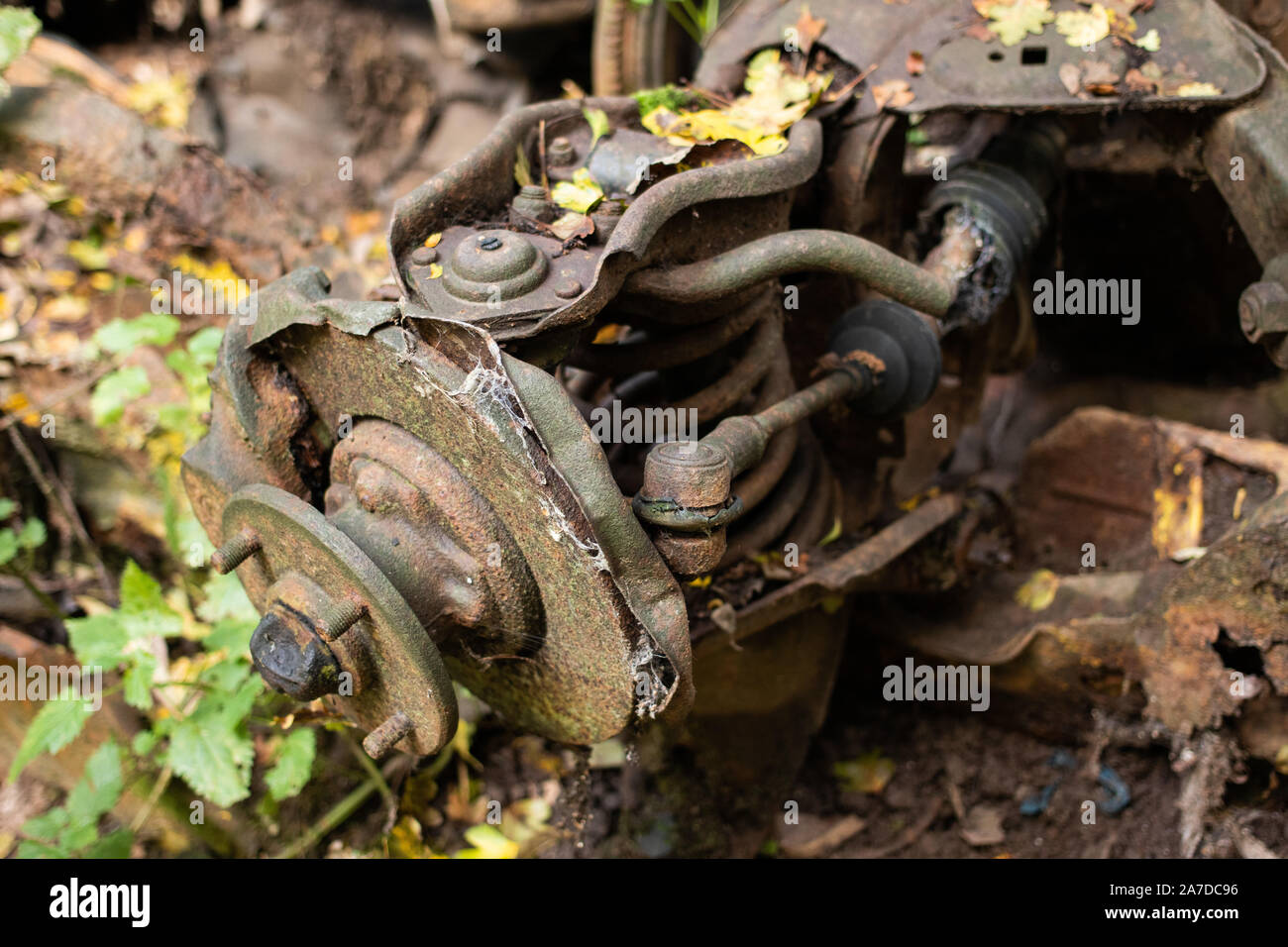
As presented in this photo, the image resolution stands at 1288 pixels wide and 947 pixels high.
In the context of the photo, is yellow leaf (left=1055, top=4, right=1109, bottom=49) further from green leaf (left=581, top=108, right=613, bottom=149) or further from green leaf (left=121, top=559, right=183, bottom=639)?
green leaf (left=121, top=559, right=183, bottom=639)

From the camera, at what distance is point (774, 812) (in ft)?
10.4

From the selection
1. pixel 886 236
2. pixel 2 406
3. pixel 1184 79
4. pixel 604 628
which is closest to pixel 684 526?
pixel 604 628

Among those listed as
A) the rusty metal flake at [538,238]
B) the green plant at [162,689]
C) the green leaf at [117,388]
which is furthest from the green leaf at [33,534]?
the rusty metal flake at [538,238]

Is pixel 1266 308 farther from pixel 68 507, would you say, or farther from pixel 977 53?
pixel 68 507

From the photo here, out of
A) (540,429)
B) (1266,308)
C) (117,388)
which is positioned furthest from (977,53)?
(117,388)

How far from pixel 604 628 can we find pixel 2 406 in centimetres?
297

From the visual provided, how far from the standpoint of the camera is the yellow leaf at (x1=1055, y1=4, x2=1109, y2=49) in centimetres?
265

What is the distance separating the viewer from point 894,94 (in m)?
2.72

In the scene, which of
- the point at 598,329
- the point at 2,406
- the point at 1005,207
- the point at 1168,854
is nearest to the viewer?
the point at 598,329

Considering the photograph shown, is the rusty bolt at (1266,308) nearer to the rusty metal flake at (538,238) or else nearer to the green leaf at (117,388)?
the rusty metal flake at (538,238)

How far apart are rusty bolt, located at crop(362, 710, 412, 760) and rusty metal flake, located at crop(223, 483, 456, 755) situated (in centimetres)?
2

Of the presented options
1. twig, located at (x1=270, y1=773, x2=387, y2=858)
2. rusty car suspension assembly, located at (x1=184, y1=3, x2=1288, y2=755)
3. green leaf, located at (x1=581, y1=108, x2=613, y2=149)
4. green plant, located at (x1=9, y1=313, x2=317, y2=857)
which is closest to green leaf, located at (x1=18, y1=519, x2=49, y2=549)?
green plant, located at (x1=9, y1=313, x2=317, y2=857)

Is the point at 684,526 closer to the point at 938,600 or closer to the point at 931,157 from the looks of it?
the point at 938,600

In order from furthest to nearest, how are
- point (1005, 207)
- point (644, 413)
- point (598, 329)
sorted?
point (1005, 207), point (598, 329), point (644, 413)
